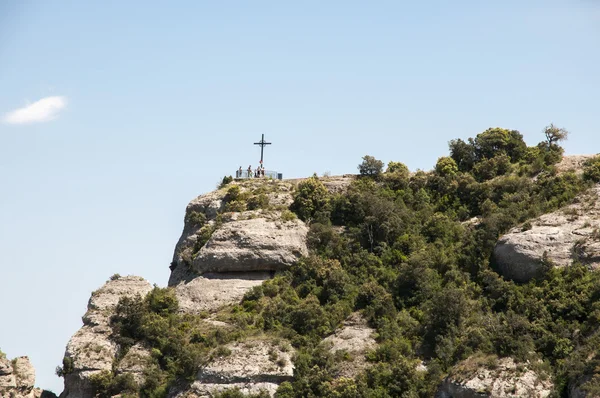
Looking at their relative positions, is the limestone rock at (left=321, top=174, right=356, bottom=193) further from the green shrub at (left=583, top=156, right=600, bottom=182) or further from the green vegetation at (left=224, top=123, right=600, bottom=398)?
the green shrub at (left=583, top=156, right=600, bottom=182)

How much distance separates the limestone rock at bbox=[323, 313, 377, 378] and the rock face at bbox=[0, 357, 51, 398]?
18.2 m

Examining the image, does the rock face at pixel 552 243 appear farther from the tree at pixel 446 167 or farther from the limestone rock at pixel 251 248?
the limestone rock at pixel 251 248

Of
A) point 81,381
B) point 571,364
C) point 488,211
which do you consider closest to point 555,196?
point 488,211

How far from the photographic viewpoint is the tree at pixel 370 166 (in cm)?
10038

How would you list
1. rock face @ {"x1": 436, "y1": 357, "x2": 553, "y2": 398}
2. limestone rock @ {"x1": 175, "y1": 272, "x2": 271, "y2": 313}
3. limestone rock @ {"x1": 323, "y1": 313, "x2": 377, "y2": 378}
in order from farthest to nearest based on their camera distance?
1. limestone rock @ {"x1": 175, "y1": 272, "x2": 271, "y2": 313}
2. limestone rock @ {"x1": 323, "y1": 313, "x2": 377, "y2": 378}
3. rock face @ {"x1": 436, "y1": 357, "x2": 553, "y2": 398}

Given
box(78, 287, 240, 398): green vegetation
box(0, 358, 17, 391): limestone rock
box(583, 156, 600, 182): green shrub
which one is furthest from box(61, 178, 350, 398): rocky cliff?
box(583, 156, 600, 182): green shrub

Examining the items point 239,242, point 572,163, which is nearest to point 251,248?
point 239,242

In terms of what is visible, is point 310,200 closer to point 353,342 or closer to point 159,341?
point 353,342

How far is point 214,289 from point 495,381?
72.9ft

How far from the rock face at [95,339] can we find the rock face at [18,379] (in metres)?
2.00

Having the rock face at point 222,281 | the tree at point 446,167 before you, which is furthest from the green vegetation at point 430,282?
the rock face at point 222,281

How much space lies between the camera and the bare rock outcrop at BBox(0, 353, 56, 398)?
86500 millimetres

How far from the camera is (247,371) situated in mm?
81438

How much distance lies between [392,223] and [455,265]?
563cm
